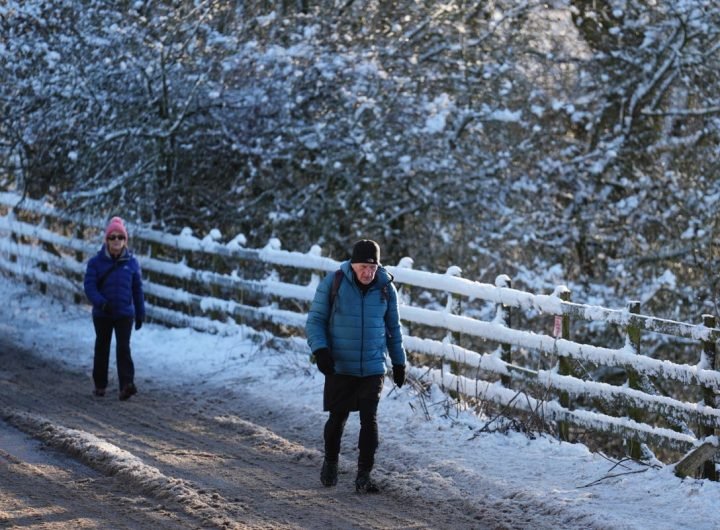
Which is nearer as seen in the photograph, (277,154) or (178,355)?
(178,355)

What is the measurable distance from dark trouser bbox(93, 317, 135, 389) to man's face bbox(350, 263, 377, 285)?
4023 mm

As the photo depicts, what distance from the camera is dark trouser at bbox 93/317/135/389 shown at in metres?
10.9

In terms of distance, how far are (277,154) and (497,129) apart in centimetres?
376

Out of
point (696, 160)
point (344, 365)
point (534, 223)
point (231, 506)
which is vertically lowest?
point (231, 506)

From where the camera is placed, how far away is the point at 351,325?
25.0ft

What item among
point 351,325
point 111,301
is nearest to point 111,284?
point 111,301

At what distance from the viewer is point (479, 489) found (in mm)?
7828

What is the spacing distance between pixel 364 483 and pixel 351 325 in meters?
1.05

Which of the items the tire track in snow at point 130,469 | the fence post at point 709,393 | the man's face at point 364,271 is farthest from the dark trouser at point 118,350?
the fence post at point 709,393

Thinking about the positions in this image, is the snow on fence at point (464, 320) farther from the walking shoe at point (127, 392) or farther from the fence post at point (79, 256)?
the walking shoe at point (127, 392)

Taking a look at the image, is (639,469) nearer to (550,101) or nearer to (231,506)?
(231,506)

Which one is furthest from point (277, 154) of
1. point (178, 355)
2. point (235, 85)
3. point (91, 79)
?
point (178, 355)

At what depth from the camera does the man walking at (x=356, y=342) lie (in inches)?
299

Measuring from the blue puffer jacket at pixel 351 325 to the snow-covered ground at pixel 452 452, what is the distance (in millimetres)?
919
